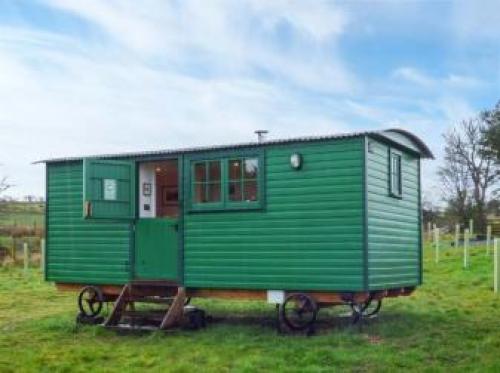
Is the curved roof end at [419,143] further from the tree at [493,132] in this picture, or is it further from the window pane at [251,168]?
the tree at [493,132]

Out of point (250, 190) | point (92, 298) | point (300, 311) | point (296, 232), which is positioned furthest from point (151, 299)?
point (296, 232)

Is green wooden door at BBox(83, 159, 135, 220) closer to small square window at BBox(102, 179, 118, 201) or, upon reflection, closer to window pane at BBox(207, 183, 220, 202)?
small square window at BBox(102, 179, 118, 201)

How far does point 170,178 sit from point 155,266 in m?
1.96

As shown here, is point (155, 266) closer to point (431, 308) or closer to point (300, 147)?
point (300, 147)

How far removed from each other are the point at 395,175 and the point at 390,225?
0.87 meters

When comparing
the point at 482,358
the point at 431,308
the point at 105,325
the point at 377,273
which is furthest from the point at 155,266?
the point at 482,358

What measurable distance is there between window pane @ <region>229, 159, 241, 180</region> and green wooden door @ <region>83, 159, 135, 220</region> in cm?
199

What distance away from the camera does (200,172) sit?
1194cm

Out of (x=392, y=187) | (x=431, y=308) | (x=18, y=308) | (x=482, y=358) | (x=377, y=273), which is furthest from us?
(x=18, y=308)

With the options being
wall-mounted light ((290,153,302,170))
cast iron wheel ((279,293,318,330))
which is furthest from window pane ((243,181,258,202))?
cast iron wheel ((279,293,318,330))

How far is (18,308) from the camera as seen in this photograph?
15219mm

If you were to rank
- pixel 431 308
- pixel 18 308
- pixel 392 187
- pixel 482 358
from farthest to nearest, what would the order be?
pixel 18 308
pixel 431 308
pixel 392 187
pixel 482 358

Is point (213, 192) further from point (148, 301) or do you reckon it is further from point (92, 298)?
point (92, 298)

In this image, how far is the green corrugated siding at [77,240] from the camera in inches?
499
